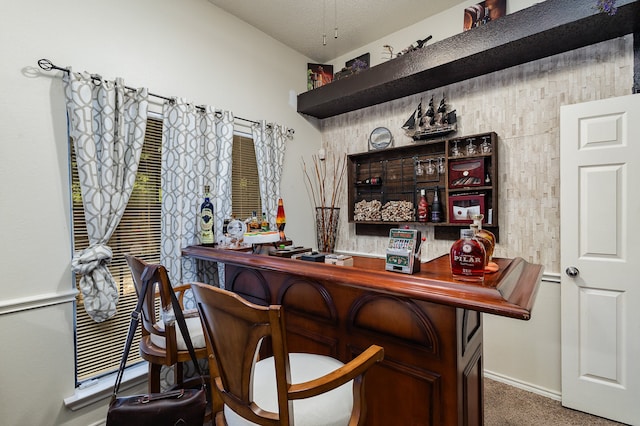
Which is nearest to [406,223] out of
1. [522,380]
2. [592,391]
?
[522,380]

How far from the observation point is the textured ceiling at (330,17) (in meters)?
2.74

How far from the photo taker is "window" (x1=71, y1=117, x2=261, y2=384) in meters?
1.96

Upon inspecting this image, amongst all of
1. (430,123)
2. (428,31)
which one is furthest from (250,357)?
(428,31)

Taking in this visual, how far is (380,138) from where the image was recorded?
331 cm

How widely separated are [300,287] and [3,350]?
5.43ft

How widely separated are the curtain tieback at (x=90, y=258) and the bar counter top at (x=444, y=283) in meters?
1.12

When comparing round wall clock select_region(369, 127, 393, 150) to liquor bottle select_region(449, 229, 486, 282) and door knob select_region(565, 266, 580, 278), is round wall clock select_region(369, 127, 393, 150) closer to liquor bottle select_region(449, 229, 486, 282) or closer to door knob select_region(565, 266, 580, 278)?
door knob select_region(565, 266, 580, 278)

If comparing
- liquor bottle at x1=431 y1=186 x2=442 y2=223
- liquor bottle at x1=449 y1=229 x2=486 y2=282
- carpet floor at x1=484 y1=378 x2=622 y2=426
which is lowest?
carpet floor at x1=484 y1=378 x2=622 y2=426

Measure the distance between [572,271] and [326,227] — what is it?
231 cm

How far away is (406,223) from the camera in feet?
9.98

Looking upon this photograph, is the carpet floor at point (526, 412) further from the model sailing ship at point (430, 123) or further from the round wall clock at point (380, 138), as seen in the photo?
the round wall clock at point (380, 138)

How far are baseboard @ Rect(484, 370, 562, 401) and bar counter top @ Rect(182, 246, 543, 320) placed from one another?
1.64 metres

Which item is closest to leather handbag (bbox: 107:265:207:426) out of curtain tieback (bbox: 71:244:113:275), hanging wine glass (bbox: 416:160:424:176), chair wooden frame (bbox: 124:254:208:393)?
chair wooden frame (bbox: 124:254:208:393)

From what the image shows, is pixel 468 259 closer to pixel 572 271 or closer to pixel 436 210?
pixel 572 271
